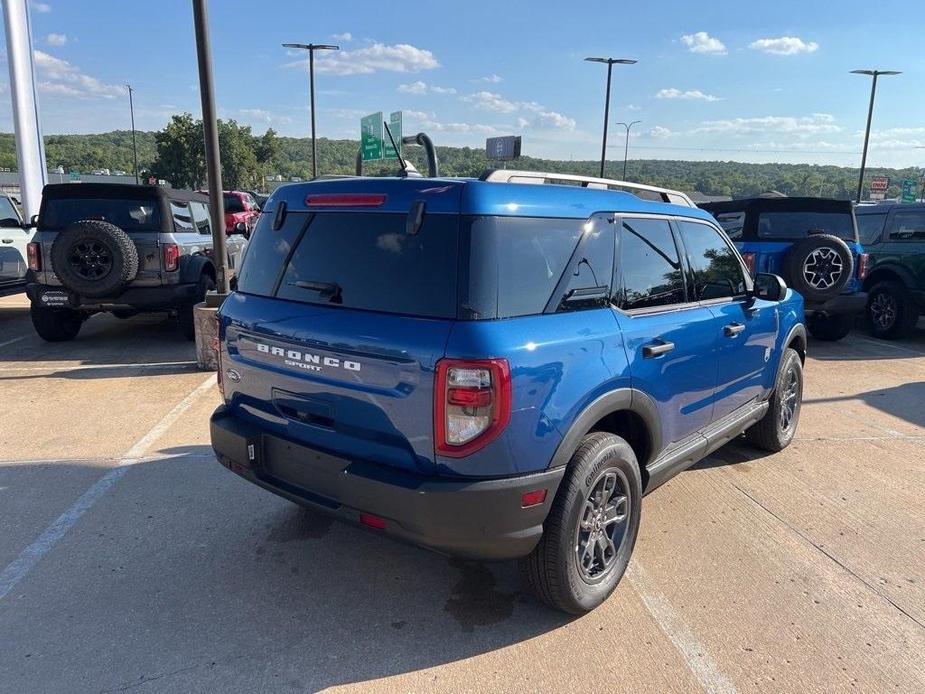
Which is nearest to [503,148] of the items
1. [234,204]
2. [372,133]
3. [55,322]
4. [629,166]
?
[372,133]

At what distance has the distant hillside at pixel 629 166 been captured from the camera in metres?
49.7

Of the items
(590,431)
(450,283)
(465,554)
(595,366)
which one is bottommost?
(465,554)

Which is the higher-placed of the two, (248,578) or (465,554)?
(465,554)

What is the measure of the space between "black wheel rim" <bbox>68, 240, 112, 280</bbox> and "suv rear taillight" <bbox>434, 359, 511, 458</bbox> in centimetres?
631

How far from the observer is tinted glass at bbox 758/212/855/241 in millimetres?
8820

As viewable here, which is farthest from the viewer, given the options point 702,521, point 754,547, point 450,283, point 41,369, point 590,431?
point 41,369

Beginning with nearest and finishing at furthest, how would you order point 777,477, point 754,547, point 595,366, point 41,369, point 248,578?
point 595,366 < point 248,578 < point 754,547 < point 777,477 < point 41,369

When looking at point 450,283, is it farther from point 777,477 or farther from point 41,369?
point 41,369

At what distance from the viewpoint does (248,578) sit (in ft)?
10.4

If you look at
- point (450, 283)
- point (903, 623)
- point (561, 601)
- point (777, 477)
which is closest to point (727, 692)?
point (561, 601)

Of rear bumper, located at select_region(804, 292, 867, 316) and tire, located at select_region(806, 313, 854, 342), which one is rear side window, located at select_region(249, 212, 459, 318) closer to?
rear bumper, located at select_region(804, 292, 867, 316)

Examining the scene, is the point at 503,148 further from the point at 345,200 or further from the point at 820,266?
the point at 345,200

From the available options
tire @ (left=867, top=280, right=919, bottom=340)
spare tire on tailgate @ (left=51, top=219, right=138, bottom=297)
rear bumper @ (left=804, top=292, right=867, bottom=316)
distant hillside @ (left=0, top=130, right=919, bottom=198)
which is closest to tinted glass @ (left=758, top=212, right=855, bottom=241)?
rear bumper @ (left=804, top=292, right=867, bottom=316)

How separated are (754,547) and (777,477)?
119cm
